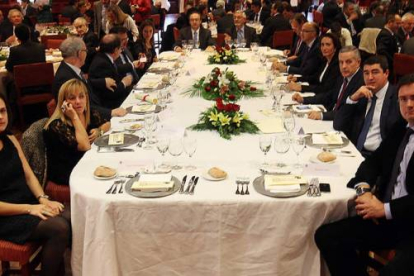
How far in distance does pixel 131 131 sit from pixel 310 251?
1490 mm

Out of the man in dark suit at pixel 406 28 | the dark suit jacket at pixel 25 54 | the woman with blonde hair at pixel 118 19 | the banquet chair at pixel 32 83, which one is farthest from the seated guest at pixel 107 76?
the man in dark suit at pixel 406 28

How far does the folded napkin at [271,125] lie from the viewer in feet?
11.6

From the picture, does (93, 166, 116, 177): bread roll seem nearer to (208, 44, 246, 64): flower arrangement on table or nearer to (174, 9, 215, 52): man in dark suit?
(208, 44, 246, 64): flower arrangement on table

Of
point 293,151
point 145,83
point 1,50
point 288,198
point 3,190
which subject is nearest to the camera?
point 288,198

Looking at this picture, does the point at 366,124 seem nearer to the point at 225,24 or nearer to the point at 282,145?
the point at 282,145

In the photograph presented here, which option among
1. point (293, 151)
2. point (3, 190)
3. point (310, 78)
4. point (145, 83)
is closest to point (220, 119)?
point (293, 151)

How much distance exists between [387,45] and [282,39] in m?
2.07

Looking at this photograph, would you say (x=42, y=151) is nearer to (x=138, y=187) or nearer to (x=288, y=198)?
(x=138, y=187)

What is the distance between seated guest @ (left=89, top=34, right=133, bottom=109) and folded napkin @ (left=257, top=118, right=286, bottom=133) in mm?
1796

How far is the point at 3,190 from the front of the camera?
289 centimetres

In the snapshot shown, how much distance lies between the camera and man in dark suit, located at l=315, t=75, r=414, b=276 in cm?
256

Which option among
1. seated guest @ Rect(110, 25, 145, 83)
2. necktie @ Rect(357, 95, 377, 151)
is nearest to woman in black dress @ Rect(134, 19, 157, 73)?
seated guest @ Rect(110, 25, 145, 83)

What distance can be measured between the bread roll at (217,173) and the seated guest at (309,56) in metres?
3.11

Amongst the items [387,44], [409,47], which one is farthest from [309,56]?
[387,44]
